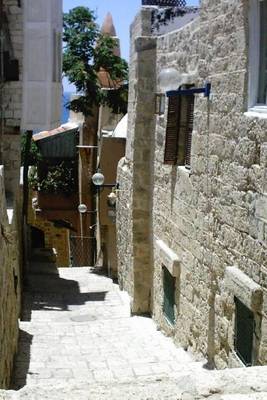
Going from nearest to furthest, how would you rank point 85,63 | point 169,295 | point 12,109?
1. point 169,295
2. point 12,109
3. point 85,63

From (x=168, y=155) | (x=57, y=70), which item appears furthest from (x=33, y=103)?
(x=168, y=155)

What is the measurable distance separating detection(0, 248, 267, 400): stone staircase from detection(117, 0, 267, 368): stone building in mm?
561

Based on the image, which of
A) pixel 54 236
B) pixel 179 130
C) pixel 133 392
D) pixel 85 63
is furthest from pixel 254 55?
pixel 54 236

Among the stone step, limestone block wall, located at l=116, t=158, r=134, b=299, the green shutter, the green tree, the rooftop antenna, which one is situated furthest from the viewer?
the green tree

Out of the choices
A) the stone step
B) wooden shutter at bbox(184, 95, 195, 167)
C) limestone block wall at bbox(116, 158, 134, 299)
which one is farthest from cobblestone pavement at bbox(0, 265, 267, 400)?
wooden shutter at bbox(184, 95, 195, 167)

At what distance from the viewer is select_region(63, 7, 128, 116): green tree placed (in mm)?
20328

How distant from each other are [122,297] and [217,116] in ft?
24.8

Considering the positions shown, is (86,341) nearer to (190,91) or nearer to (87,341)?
(87,341)

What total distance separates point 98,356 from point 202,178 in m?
3.38

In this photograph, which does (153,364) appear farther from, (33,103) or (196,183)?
(33,103)

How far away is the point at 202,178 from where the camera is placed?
7.84m

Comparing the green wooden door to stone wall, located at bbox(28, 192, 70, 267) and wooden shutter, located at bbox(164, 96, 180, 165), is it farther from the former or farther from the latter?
stone wall, located at bbox(28, 192, 70, 267)

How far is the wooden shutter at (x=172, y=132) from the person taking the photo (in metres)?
9.27

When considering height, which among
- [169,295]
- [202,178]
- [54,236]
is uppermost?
[202,178]
